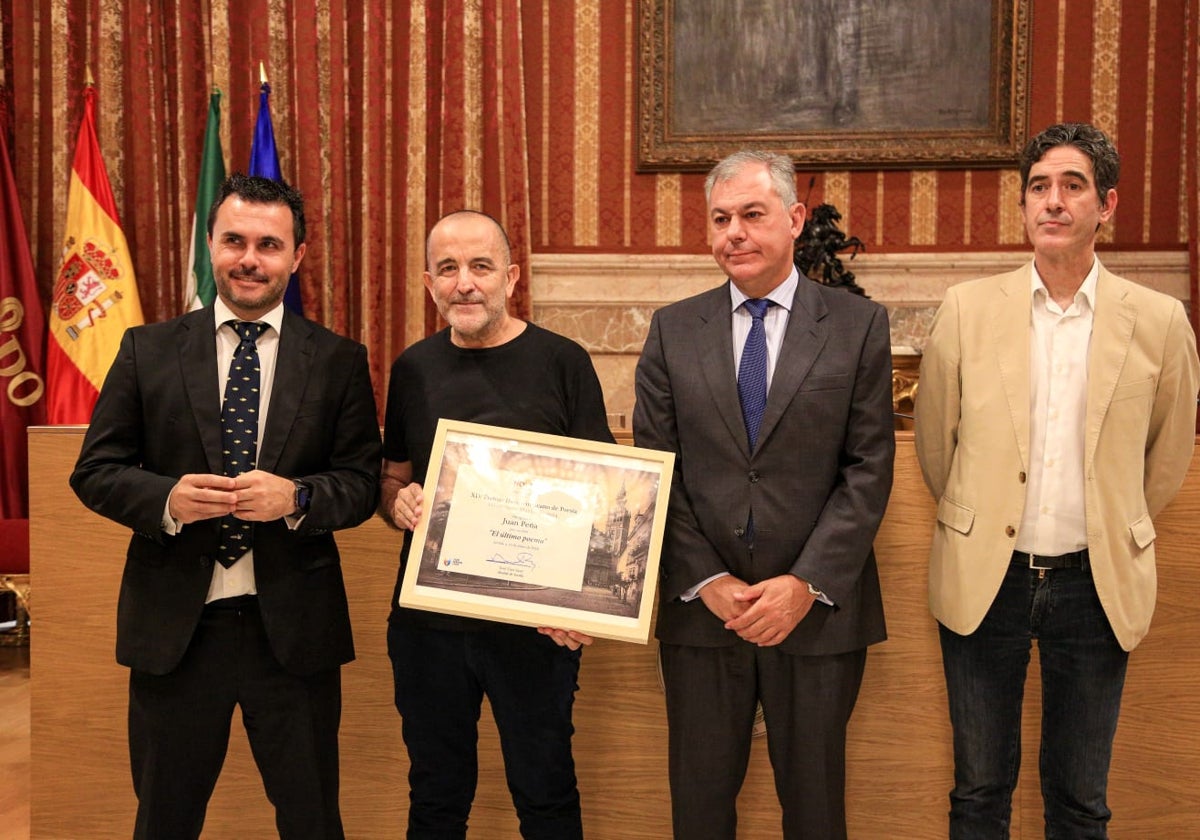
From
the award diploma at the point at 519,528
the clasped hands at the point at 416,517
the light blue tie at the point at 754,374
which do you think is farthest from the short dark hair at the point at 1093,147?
the clasped hands at the point at 416,517

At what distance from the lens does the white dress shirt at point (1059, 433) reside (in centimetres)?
198

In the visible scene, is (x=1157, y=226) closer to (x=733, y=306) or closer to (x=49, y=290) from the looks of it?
(x=733, y=306)

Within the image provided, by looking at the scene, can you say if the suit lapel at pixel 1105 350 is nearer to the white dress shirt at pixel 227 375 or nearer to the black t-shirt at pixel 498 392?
the black t-shirt at pixel 498 392

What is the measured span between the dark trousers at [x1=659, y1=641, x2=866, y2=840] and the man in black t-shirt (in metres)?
0.26

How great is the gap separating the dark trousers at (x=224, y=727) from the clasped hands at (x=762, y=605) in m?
0.81

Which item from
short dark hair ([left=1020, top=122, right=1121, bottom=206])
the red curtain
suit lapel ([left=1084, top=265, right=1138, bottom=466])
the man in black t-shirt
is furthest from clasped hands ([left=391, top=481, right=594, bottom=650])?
the red curtain

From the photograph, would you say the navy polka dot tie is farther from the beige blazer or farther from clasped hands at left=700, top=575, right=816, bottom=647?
the beige blazer

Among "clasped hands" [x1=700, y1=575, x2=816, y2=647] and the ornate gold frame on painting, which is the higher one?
the ornate gold frame on painting

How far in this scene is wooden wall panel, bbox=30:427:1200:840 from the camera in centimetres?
243

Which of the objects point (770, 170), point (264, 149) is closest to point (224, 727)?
point (770, 170)

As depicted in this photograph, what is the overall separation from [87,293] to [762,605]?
3.93 meters

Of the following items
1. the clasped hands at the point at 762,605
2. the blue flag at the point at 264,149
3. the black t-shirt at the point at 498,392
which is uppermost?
A: the blue flag at the point at 264,149

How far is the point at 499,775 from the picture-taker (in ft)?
8.45

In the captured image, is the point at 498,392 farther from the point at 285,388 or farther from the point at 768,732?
the point at 768,732
